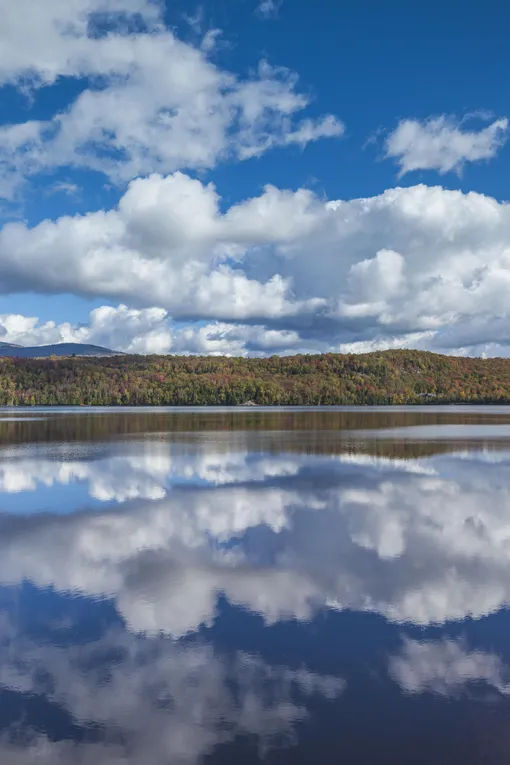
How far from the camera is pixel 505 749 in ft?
21.0

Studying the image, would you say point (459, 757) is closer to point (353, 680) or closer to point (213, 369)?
point (353, 680)

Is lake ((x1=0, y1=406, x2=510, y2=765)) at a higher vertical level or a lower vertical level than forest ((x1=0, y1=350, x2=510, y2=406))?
lower

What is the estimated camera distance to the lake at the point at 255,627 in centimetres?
672

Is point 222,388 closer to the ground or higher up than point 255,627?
higher up

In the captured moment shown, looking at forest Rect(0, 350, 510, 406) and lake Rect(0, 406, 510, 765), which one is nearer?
lake Rect(0, 406, 510, 765)

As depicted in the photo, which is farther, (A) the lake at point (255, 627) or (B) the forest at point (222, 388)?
(B) the forest at point (222, 388)

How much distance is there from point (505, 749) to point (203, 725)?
3.21 metres

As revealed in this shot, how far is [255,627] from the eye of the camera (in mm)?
9695

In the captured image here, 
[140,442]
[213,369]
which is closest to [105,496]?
[140,442]

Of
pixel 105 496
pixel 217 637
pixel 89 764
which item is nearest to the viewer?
pixel 89 764

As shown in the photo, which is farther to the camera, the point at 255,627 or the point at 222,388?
the point at 222,388

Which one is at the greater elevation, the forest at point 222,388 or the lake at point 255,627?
the forest at point 222,388

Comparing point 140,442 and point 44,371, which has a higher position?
point 44,371

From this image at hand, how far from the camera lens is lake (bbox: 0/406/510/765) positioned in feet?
22.1
